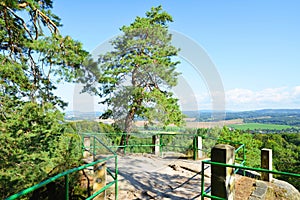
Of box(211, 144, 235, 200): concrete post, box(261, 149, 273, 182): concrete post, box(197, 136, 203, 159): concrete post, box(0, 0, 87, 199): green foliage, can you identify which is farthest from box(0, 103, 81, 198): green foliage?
box(261, 149, 273, 182): concrete post

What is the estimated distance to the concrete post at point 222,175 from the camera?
389 centimetres

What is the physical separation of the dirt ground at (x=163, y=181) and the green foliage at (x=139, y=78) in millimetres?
2361

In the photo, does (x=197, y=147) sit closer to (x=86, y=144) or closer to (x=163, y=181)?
(x=163, y=181)


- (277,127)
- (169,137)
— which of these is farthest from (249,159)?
(277,127)

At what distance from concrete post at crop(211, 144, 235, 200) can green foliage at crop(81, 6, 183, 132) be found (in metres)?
4.67

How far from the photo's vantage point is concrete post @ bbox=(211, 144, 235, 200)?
389 centimetres

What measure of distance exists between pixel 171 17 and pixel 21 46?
9.34 metres

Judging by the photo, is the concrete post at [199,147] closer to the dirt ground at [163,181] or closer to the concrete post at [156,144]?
the dirt ground at [163,181]

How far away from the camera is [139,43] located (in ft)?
32.6

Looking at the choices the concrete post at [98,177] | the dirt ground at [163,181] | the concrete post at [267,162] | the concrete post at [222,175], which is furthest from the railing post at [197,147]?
the concrete post at [98,177]

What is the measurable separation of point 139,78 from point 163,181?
14.6 ft

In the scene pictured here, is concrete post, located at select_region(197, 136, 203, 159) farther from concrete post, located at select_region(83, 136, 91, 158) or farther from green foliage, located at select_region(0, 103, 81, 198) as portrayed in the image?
green foliage, located at select_region(0, 103, 81, 198)

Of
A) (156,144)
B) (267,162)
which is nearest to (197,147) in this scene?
(156,144)

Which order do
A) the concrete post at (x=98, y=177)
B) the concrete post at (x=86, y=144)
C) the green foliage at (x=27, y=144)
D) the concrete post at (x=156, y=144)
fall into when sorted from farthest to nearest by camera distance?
the concrete post at (x=156, y=144)
the concrete post at (x=86, y=144)
the green foliage at (x=27, y=144)
the concrete post at (x=98, y=177)
